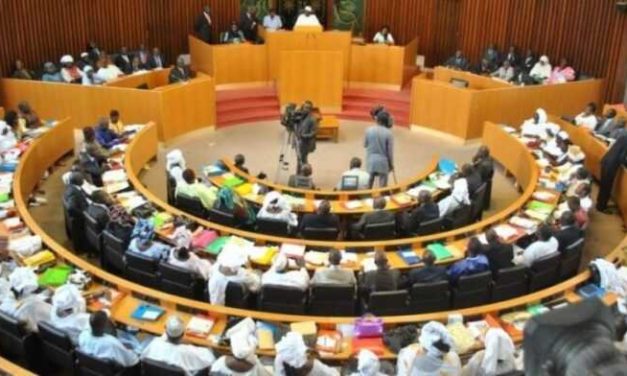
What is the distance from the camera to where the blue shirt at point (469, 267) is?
7492 millimetres

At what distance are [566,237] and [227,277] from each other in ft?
13.2

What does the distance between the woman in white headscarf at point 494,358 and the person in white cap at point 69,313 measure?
11.2 feet

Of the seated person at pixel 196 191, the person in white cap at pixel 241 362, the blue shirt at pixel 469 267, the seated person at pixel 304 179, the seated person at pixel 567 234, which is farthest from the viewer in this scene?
the seated person at pixel 304 179

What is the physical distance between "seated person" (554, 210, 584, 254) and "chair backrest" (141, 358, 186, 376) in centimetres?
477

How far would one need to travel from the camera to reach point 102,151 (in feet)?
35.6

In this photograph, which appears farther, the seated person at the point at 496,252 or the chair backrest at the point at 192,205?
the chair backrest at the point at 192,205

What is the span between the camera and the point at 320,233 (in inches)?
349

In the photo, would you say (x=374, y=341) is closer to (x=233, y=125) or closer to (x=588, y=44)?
(x=233, y=125)

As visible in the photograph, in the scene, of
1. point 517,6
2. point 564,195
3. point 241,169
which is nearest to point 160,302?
point 241,169

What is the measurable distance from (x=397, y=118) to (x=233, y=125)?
11.9 ft

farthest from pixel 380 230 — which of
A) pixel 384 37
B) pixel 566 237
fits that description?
pixel 384 37

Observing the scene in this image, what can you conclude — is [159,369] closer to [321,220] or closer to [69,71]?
[321,220]

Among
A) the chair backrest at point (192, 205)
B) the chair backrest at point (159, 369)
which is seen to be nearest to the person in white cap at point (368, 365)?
the chair backrest at point (159, 369)

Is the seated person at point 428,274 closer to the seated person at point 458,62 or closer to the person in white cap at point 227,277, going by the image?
the person in white cap at point 227,277
